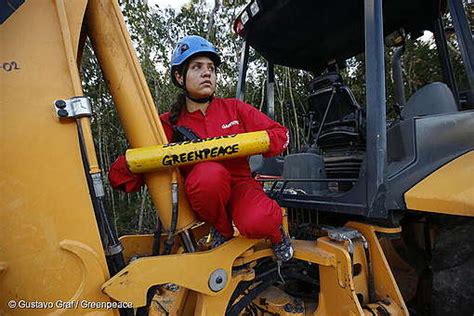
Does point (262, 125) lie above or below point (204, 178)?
above

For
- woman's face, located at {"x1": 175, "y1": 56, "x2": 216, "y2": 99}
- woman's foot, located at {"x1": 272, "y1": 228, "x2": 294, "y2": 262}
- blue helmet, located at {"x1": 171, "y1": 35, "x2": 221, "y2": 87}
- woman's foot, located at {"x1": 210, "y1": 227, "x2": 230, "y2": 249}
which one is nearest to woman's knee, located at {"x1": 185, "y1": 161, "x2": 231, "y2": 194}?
woman's foot, located at {"x1": 210, "y1": 227, "x2": 230, "y2": 249}

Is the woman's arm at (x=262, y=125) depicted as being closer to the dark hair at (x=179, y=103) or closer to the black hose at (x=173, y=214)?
the dark hair at (x=179, y=103)

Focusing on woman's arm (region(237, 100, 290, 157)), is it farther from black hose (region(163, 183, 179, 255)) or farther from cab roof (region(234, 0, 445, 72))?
cab roof (region(234, 0, 445, 72))

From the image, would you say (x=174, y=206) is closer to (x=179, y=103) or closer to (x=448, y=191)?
(x=179, y=103)

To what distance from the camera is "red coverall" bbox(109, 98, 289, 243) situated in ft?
5.11

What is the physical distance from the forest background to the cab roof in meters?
2.74

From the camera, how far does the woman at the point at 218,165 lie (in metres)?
1.58

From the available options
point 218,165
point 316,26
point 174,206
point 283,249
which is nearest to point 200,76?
point 218,165

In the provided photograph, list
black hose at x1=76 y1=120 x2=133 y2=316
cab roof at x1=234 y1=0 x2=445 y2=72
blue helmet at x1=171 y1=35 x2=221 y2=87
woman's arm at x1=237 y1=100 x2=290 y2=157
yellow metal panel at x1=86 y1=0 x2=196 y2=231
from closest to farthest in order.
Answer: black hose at x1=76 y1=120 x2=133 y2=316
yellow metal panel at x1=86 y1=0 x2=196 y2=231
woman's arm at x1=237 y1=100 x2=290 y2=157
blue helmet at x1=171 y1=35 x2=221 y2=87
cab roof at x1=234 y1=0 x2=445 y2=72

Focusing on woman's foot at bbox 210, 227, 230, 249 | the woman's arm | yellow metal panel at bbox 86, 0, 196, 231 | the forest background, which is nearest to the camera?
yellow metal panel at bbox 86, 0, 196, 231

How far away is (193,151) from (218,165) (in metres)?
0.17

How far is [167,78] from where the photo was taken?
866 cm

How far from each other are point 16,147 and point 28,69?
0.94ft

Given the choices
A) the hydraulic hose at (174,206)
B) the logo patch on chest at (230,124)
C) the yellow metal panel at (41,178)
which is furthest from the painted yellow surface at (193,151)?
the logo patch on chest at (230,124)
